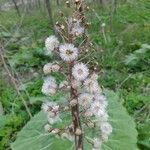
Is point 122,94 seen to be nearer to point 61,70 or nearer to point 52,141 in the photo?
point 52,141

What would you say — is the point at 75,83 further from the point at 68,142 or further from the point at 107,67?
the point at 107,67

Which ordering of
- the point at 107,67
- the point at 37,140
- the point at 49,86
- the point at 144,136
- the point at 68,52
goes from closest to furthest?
the point at 68,52 → the point at 49,86 → the point at 37,140 → the point at 144,136 → the point at 107,67

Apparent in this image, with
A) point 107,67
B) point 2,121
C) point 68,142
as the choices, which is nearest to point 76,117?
point 68,142

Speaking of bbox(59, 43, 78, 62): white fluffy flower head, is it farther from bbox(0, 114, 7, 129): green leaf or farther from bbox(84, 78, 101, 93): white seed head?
bbox(0, 114, 7, 129): green leaf

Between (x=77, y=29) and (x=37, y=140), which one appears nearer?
(x=77, y=29)

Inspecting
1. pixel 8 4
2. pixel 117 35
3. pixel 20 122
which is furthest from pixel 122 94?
pixel 8 4

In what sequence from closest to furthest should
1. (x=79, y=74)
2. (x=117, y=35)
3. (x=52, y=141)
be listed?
(x=79, y=74) < (x=52, y=141) < (x=117, y=35)

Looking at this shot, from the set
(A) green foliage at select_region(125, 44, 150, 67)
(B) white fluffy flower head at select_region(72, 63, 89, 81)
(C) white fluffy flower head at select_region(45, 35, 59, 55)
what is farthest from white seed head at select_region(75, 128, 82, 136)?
(A) green foliage at select_region(125, 44, 150, 67)
